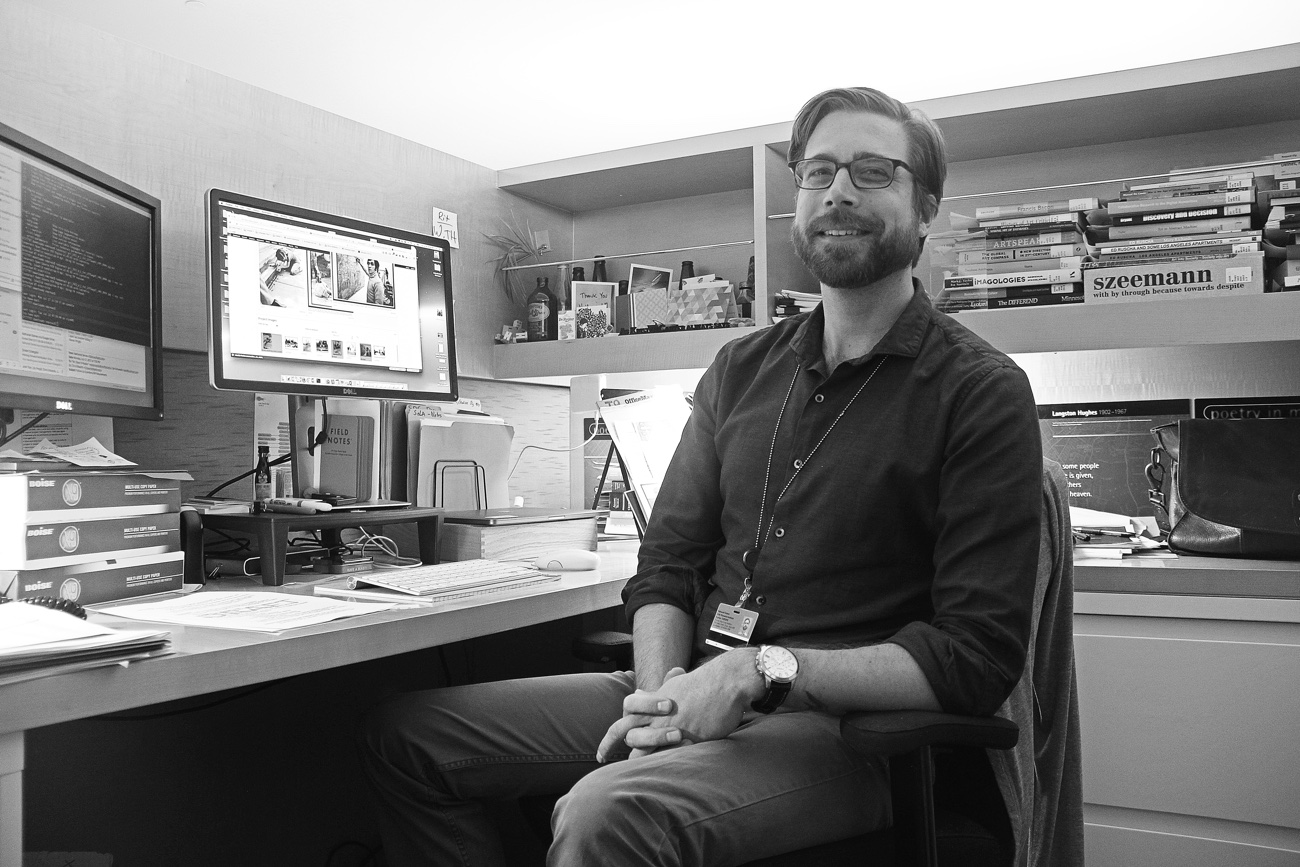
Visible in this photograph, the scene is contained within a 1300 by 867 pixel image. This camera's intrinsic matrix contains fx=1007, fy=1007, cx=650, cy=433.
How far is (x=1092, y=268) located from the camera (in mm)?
1979

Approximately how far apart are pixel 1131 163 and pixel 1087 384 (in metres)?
0.50

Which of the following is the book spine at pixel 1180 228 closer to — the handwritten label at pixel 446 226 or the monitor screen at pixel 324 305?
the monitor screen at pixel 324 305

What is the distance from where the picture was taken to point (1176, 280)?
6.29 feet

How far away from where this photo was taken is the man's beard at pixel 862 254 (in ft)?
4.55

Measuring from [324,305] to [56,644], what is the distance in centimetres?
93

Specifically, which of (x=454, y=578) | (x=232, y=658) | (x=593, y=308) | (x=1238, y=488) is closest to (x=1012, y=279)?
(x=1238, y=488)

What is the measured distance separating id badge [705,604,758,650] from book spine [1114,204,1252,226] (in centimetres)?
122

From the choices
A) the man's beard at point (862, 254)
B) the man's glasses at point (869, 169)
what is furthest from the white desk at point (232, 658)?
the man's glasses at point (869, 169)

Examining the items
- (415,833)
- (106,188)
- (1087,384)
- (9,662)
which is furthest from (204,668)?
(1087,384)

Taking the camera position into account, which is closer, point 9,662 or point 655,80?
point 9,662

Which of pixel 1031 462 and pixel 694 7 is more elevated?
pixel 694 7

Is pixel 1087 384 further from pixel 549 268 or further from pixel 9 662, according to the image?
pixel 9 662

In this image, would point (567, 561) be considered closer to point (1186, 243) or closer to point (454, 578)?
point (454, 578)

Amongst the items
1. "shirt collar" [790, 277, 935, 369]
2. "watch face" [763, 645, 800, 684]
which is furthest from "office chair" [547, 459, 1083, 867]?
"shirt collar" [790, 277, 935, 369]
